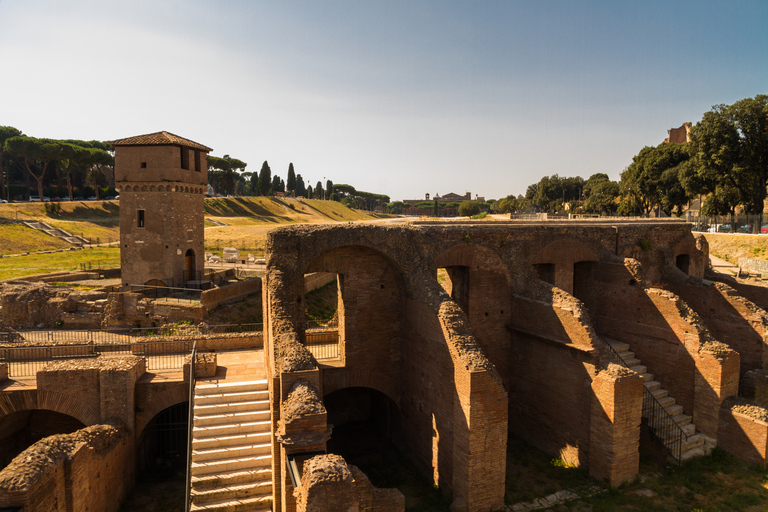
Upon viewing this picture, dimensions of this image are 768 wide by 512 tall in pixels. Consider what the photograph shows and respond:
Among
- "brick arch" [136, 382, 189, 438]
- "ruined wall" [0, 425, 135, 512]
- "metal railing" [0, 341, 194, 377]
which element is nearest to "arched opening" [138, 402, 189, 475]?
"brick arch" [136, 382, 189, 438]

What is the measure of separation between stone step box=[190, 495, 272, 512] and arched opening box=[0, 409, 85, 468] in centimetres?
580

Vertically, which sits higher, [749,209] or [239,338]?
[749,209]

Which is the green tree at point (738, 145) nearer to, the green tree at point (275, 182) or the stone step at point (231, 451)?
the stone step at point (231, 451)

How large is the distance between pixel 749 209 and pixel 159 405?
4173cm

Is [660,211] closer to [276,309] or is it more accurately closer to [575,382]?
[575,382]

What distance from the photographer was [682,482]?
9797 mm

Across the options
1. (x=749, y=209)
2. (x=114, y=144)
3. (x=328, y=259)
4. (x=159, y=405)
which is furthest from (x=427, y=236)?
(x=749, y=209)

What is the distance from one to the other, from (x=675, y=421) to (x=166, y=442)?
43.3 ft

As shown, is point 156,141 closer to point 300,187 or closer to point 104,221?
point 104,221

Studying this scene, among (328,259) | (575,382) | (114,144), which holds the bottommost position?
(575,382)

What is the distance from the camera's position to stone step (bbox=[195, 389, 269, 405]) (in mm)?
9992

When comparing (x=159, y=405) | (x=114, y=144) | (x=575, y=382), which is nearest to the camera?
(x=575, y=382)

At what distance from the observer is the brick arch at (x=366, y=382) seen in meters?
10.9

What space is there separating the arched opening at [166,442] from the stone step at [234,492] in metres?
3.85
